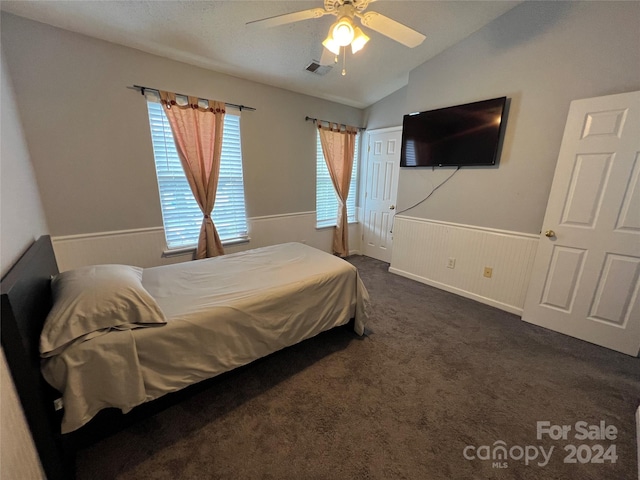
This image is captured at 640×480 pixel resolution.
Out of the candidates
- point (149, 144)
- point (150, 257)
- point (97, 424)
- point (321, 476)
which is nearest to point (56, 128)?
point (149, 144)

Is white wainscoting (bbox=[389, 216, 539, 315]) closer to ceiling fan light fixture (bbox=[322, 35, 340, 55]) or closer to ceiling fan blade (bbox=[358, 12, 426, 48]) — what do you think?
ceiling fan blade (bbox=[358, 12, 426, 48])

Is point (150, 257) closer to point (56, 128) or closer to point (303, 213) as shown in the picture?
point (56, 128)

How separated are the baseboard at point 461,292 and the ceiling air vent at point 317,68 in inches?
106

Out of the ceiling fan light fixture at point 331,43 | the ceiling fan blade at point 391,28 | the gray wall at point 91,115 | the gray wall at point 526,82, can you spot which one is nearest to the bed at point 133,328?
the gray wall at point 91,115

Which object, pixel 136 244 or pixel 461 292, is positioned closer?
pixel 136 244

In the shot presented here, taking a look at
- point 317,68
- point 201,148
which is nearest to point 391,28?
point 317,68

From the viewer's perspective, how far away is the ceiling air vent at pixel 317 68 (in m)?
2.68

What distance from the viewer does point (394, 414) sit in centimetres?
151

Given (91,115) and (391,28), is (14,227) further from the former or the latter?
(391,28)

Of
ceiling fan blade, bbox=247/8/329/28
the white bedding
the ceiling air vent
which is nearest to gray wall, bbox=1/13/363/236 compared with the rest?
the ceiling air vent

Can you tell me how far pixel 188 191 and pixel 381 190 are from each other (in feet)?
9.17

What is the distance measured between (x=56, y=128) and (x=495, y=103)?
395cm

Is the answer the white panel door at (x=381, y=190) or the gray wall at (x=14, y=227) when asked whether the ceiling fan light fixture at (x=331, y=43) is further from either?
the white panel door at (x=381, y=190)

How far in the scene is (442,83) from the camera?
2.87 metres
